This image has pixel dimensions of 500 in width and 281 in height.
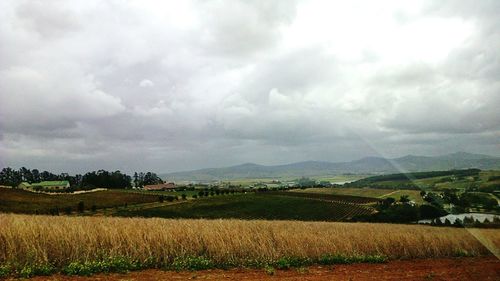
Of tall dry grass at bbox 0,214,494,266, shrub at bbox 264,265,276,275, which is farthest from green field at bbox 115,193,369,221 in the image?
shrub at bbox 264,265,276,275

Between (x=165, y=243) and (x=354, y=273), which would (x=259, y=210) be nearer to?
(x=165, y=243)

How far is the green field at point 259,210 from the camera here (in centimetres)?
8462

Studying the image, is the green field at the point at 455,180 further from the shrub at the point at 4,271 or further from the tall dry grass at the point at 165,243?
the shrub at the point at 4,271

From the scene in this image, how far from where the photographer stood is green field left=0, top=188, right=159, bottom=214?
84375 millimetres

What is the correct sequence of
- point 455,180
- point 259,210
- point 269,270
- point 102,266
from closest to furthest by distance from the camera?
point 455,180 < point 102,266 < point 269,270 < point 259,210

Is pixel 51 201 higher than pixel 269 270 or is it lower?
lower

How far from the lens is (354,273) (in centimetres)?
1402

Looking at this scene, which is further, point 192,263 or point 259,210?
point 259,210

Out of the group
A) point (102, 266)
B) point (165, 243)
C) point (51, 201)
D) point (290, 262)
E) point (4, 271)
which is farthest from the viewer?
point (51, 201)

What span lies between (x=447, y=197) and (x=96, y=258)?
11562mm

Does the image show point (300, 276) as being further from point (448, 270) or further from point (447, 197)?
point (448, 270)

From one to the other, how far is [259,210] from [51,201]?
50.7 m

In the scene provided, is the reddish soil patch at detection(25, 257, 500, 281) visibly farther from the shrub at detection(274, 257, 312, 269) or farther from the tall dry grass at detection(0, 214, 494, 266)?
the tall dry grass at detection(0, 214, 494, 266)

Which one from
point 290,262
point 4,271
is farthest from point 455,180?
point 4,271
